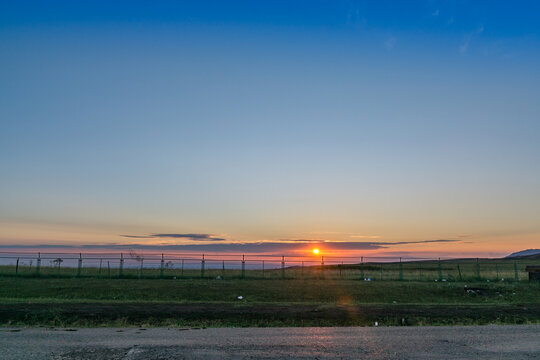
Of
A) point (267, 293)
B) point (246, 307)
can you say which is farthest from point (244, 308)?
point (267, 293)

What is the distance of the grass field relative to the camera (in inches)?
664

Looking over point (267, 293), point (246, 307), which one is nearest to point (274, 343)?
point (246, 307)

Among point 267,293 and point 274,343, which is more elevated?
point 274,343

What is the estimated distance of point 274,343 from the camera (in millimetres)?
12148

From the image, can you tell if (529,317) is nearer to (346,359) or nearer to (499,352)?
(499,352)

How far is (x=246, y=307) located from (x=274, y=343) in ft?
27.3

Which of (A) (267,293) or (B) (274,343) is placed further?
(A) (267,293)

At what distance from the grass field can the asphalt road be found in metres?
2.21

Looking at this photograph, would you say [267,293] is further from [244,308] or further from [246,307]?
[244,308]

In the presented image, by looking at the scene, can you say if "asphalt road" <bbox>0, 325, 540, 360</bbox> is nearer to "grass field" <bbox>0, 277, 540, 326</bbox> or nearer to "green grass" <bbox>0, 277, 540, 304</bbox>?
"grass field" <bbox>0, 277, 540, 326</bbox>

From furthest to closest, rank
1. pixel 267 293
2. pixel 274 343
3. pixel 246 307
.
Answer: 1. pixel 267 293
2. pixel 246 307
3. pixel 274 343

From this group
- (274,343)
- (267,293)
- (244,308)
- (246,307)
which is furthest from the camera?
(267,293)

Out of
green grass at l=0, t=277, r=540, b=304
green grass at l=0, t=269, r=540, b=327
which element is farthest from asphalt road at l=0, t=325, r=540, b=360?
green grass at l=0, t=277, r=540, b=304

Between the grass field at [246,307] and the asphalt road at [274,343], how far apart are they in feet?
7.25
